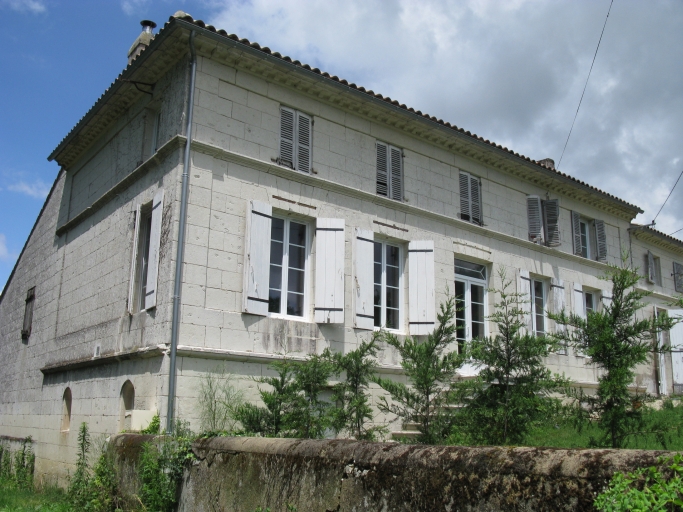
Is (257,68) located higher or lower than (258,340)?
higher

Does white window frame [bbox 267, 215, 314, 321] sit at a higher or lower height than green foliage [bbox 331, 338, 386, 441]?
higher

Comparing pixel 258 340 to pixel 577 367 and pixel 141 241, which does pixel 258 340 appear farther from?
pixel 577 367

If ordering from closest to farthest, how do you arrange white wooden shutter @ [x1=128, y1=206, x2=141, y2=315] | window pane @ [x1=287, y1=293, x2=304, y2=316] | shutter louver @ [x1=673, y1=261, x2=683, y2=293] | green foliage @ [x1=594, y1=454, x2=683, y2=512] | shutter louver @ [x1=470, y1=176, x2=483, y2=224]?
green foliage @ [x1=594, y1=454, x2=683, y2=512] < window pane @ [x1=287, y1=293, x2=304, y2=316] < white wooden shutter @ [x1=128, y1=206, x2=141, y2=315] < shutter louver @ [x1=470, y1=176, x2=483, y2=224] < shutter louver @ [x1=673, y1=261, x2=683, y2=293]

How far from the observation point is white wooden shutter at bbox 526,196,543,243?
47.5 feet

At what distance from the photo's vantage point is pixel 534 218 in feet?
47.8

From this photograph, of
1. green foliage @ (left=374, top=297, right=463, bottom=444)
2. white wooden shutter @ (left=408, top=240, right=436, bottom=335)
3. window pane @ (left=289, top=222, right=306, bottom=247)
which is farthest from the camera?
white wooden shutter @ (left=408, top=240, right=436, bottom=335)

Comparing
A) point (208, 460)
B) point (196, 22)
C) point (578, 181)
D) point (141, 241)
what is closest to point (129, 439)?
point (208, 460)

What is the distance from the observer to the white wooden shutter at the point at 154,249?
31.2 ft

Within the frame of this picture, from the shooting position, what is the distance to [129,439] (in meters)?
7.54

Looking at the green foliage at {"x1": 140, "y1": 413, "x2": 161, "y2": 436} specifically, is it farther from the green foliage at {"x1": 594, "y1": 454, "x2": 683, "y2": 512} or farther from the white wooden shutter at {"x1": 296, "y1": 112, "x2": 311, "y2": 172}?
the green foliage at {"x1": 594, "y1": 454, "x2": 683, "y2": 512}

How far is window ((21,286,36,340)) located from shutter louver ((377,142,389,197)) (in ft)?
28.6

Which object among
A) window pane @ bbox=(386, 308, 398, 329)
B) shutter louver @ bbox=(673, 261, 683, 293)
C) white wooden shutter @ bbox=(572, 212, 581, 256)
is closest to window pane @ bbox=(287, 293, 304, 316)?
window pane @ bbox=(386, 308, 398, 329)

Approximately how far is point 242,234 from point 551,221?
8109 mm

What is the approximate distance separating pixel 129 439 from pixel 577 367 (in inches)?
417
